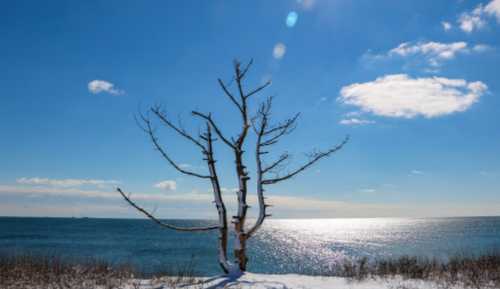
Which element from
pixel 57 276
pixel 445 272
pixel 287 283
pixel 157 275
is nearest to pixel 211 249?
pixel 157 275

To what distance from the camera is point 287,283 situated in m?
9.17

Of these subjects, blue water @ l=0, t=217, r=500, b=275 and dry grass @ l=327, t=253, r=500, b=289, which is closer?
dry grass @ l=327, t=253, r=500, b=289

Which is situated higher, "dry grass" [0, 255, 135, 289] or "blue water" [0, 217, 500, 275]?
"dry grass" [0, 255, 135, 289]

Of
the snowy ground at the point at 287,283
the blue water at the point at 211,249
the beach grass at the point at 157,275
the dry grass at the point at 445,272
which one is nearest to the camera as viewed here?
the snowy ground at the point at 287,283

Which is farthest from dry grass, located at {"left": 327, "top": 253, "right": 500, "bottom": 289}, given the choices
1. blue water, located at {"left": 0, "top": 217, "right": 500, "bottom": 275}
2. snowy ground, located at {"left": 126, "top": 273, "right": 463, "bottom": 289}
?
blue water, located at {"left": 0, "top": 217, "right": 500, "bottom": 275}

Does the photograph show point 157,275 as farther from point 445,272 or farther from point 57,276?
point 445,272

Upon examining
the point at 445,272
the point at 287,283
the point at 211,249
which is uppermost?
the point at 287,283

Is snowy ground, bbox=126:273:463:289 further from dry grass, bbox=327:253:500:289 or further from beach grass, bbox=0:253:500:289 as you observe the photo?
dry grass, bbox=327:253:500:289

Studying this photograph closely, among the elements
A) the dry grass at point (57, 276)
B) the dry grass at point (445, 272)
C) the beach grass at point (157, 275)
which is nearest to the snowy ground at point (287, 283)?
the beach grass at point (157, 275)

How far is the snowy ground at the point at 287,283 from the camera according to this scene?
8.62 meters

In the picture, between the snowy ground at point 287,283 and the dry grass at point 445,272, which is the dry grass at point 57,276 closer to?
the snowy ground at point 287,283

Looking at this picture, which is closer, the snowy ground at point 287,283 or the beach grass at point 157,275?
the snowy ground at point 287,283

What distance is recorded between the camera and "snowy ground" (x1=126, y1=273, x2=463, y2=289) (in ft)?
28.3

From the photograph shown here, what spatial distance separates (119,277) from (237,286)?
144 inches
